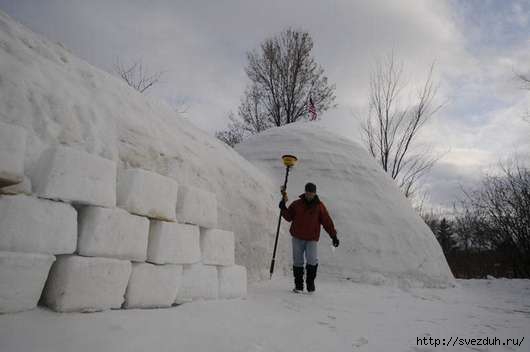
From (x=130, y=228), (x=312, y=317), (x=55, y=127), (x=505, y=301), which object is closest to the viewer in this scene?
(x=130, y=228)

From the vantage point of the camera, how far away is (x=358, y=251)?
5.63 m

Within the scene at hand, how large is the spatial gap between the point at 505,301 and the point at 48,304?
6.47 metres

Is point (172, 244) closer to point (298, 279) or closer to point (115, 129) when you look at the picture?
point (115, 129)

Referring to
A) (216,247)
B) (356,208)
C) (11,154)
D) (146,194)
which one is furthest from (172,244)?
(356,208)

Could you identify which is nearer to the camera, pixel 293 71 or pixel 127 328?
pixel 127 328

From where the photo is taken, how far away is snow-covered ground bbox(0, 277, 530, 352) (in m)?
1.65

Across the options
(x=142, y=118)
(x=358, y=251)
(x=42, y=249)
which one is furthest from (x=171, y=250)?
(x=358, y=251)

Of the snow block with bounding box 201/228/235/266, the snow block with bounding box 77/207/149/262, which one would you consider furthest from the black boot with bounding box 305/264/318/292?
the snow block with bounding box 77/207/149/262

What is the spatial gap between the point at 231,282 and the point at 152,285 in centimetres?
93

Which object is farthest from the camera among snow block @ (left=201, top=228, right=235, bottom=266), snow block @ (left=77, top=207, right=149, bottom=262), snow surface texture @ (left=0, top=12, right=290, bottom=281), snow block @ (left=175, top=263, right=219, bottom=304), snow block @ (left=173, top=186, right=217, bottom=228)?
snow block @ (left=201, top=228, right=235, bottom=266)

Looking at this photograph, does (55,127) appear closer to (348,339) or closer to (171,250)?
(171,250)

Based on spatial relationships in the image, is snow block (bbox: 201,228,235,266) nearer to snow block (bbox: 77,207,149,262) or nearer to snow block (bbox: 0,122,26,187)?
snow block (bbox: 77,207,149,262)

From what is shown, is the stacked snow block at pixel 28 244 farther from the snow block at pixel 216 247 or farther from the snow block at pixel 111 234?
the snow block at pixel 216 247

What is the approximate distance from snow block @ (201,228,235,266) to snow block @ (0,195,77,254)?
3.85 ft
